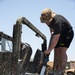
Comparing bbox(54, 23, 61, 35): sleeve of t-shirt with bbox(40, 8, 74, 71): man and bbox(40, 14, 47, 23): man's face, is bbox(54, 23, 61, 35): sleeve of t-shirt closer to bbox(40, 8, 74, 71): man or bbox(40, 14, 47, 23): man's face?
bbox(40, 8, 74, 71): man

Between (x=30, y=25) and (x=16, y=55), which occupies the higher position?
(x=30, y=25)

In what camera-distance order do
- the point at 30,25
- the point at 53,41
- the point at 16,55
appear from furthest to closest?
the point at 30,25, the point at 53,41, the point at 16,55

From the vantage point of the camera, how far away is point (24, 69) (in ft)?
11.2

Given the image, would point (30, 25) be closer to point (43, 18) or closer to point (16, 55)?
point (43, 18)

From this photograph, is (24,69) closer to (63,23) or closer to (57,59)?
(57,59)

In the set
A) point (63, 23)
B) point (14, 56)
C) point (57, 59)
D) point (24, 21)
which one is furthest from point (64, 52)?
point (14, 56)

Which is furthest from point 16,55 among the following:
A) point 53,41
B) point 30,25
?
point 30,25

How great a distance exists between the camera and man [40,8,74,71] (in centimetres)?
320

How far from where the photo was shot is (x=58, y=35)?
3213 millimetres

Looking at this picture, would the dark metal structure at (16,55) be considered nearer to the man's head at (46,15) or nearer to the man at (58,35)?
the man at (58,35)

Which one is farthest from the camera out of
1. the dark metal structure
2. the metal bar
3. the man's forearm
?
the metal bar

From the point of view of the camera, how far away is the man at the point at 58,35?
320cm

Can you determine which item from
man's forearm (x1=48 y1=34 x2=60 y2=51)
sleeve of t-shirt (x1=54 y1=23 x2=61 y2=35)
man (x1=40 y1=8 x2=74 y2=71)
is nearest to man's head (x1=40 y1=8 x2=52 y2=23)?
man (x1=40 y1=8 x2=74 y2=71)

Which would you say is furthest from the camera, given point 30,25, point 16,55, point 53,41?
point 30,25
